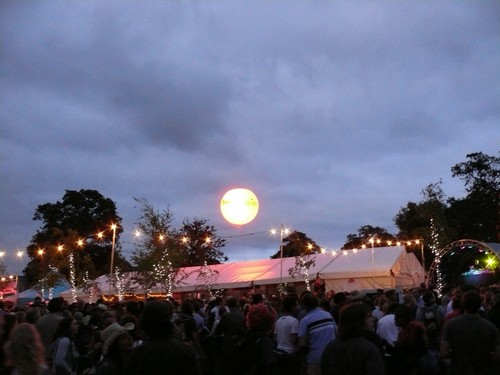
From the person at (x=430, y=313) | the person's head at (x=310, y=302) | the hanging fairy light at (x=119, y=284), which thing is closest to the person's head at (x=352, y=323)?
the person's head at (x=310, y=302)

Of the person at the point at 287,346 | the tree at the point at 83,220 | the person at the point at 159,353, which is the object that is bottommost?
the person at the point at 287,346

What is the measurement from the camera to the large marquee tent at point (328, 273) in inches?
853

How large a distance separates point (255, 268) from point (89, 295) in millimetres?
8273

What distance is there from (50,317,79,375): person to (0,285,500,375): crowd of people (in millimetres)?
10

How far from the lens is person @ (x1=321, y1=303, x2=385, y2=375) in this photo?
379cm

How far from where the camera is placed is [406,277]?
2277 centimetres

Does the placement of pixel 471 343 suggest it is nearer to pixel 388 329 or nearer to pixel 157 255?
pixel 388 329

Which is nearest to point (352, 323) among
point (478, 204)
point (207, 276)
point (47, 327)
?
point (47, 327)

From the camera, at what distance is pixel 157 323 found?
3.66 meters

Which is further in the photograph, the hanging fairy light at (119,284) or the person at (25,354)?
the hanging fairy light at (119,284)

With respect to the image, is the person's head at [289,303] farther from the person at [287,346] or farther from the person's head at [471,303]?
the person's head at [471,303]

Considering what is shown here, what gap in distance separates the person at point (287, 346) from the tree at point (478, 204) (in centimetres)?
3658

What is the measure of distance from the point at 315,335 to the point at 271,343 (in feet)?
2.63

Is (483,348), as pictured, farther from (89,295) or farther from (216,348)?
(89,295)
